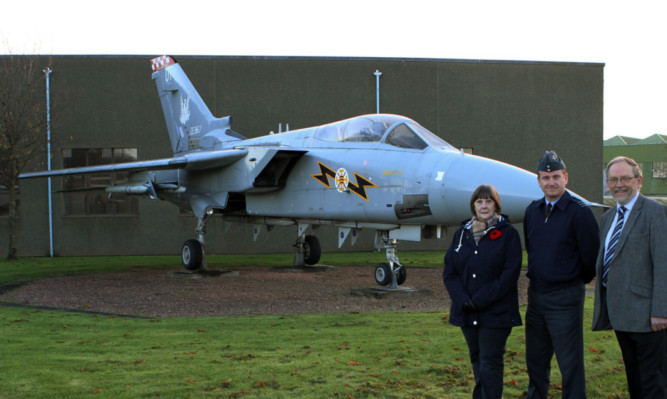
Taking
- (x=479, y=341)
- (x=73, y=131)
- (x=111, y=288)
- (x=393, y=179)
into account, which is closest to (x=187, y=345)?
(x=479, y=341)

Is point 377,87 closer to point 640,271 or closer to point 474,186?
point 474,186

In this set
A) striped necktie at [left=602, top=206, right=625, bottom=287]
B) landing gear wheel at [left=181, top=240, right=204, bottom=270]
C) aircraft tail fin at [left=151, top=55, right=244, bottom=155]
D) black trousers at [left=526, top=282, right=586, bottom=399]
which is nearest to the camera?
striped necktie at [left=602, top=206, right=625, bottom=287]

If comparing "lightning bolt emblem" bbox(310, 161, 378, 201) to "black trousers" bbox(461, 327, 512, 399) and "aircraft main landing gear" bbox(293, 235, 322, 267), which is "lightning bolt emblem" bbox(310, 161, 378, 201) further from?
"black trousers" bbox(461, 327, 512, 399)

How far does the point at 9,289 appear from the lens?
1249cm

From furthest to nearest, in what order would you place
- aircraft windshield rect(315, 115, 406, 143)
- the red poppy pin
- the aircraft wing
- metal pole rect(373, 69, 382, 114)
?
metal pole rect(373, 69, 382, 114), the aircraft wing, aircraft windshield rect(315, 115, 406, 143), the red poppy pin

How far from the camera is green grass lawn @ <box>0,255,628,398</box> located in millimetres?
5137

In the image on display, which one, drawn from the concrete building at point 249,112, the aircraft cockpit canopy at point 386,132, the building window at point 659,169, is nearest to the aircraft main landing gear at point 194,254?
the aircraft cockpit canopy at point 386,132

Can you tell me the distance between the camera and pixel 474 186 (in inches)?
382

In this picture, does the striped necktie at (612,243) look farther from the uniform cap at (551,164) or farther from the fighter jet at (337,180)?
the fighter jet at (337,180)

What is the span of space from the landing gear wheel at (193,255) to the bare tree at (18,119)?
8406mm

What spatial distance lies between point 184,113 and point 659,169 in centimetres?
5824

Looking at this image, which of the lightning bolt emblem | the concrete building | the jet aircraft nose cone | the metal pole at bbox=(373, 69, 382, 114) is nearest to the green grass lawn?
the jet aircraft nose cone

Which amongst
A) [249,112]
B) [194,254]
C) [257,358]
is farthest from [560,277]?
[249,112]

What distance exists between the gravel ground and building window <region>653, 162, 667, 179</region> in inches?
2140
